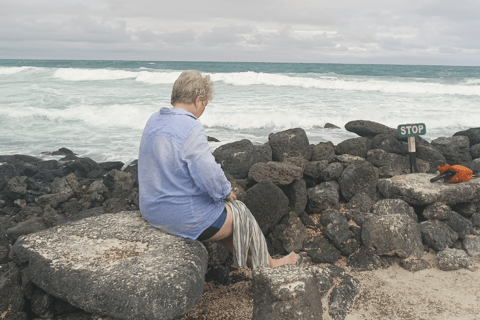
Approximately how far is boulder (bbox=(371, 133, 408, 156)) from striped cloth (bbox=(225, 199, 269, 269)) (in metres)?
3.30

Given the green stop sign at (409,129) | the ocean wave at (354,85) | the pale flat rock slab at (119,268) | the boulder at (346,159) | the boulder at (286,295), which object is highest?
the ocean wave at (354,85)

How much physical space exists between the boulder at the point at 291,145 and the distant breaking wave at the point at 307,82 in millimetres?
19323

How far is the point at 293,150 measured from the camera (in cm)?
555

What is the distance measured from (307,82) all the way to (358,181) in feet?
74.5

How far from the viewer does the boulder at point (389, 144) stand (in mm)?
5602

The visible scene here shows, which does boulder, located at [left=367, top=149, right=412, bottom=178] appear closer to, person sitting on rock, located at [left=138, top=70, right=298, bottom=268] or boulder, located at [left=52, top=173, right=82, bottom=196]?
person sitting on rock, located at [left=138, top=70, right=298, bottom=268]

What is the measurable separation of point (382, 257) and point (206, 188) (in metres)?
2.19

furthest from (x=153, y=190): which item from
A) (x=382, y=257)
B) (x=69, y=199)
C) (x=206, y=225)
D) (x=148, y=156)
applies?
(x=69, y=199)

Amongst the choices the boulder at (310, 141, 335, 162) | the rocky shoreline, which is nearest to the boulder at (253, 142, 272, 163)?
the rocky shoreline

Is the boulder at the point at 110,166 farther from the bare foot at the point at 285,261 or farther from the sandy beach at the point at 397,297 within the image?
the bare foot at the point at 285,261

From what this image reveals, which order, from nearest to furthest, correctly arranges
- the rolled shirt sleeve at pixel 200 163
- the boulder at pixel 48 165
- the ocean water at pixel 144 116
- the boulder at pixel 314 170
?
1. the rolled shirt sleeve at pixel 200 163
2. the boulder at pixel 314 170
3. the boulder at pixel 48 165
4. the ocean water at pixel 144 116

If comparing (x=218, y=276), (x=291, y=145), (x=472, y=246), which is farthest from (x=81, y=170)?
(x=472, y=246)

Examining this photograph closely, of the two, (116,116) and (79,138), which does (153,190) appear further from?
(116,116)

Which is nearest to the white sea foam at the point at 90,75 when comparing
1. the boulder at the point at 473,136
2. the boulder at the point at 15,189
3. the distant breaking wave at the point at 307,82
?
the distant breaking wave at the point at 307,82
